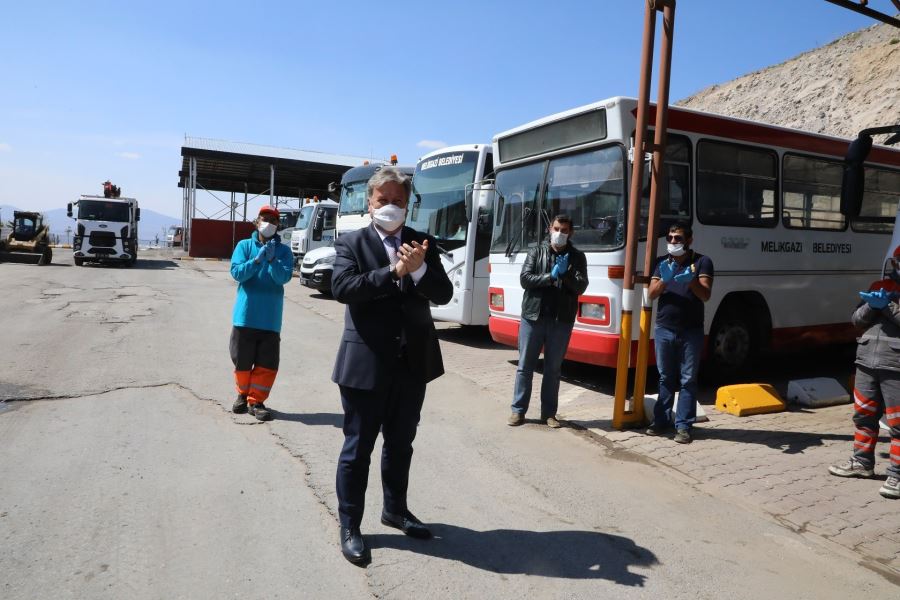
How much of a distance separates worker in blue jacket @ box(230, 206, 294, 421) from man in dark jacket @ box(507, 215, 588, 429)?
225 centimetres

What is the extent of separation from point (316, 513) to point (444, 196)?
785cm

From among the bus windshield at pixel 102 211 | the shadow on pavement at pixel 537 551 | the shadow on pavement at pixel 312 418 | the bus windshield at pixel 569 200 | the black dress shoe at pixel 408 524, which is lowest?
the shadow on pavement at pixel 537 551

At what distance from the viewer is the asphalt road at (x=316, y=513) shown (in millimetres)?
3115

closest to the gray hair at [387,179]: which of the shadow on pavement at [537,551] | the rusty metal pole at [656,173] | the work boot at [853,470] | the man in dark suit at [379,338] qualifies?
the man in dark suit at [379,338]

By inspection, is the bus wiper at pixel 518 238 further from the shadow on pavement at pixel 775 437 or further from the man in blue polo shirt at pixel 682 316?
the shadow on pavement at pixel 775 437

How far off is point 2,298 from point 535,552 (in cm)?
1435

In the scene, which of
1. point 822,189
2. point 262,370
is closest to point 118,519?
point 262,370

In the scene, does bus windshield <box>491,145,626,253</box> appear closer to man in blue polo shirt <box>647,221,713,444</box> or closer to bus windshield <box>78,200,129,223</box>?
man in blue polo shirt <box>647,221,713,444</box>

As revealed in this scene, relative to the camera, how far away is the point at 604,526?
3895 millimetres

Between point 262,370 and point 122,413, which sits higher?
point 262,370

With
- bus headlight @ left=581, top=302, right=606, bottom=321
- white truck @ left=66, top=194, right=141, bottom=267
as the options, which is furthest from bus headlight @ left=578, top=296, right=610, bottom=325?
white truck @ left=66, top=194, right=141, bottom=267

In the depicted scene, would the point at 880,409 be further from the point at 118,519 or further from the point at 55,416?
the point at 55,416

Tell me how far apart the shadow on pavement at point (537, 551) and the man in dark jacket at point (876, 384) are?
234cm

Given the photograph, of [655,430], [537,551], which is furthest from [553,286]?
[537,551]
